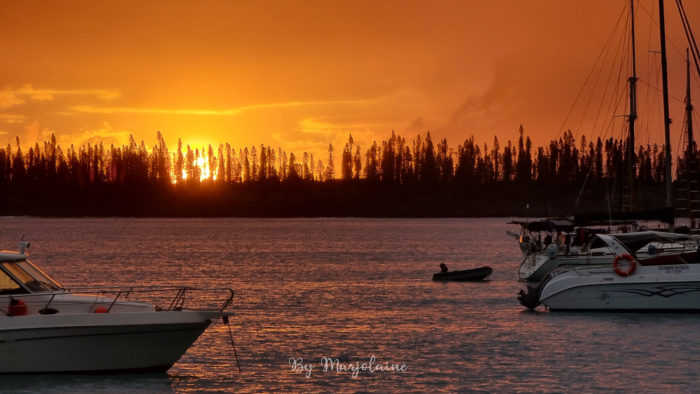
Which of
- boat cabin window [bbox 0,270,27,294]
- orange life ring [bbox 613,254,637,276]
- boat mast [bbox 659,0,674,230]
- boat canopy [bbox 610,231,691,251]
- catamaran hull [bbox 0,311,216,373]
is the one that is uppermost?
boat mast [bbox 659,0,674,230]

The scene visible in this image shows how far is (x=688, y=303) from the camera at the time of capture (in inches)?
1441

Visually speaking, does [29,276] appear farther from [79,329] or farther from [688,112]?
[688,112]

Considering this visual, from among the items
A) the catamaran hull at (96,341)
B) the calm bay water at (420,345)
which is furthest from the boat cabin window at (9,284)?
the calm bay water at (420,345)

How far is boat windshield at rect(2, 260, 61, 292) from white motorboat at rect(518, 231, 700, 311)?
21.2 m

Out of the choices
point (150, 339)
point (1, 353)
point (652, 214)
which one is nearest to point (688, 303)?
point (652, 214)

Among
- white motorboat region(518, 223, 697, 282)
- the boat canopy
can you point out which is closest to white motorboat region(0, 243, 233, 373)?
the boat canopy

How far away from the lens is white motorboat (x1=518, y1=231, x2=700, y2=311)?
1432 inches

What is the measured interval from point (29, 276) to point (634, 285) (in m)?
23.5

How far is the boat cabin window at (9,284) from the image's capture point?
78.1 ft

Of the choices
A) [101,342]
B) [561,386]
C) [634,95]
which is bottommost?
[561,386]

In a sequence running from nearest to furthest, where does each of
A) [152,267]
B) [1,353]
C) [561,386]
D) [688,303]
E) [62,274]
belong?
[1,353]
[561,386]
[688,303]
[62,274]
[152,267]

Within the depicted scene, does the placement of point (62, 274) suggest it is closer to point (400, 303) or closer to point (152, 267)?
point (152, 267)

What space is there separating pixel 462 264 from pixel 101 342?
65.9 meters

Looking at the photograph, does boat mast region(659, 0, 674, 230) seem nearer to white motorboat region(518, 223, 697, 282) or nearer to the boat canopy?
white motorboat region(518, 223, 697, 282)
